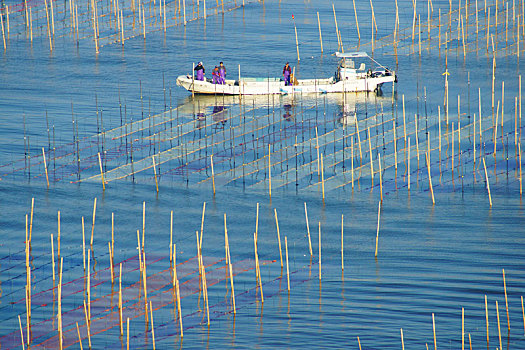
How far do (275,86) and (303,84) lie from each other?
1.13 metres

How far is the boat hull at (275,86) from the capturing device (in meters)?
37.0

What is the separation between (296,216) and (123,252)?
474 cm

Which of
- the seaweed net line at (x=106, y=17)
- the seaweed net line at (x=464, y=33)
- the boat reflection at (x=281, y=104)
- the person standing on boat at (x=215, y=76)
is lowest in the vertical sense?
the boat reflection at (x=281, y=104)

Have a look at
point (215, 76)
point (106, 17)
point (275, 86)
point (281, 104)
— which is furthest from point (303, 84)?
point (106, 17)

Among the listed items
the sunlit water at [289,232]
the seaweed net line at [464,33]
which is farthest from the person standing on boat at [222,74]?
the seaweed net line at [464,33]

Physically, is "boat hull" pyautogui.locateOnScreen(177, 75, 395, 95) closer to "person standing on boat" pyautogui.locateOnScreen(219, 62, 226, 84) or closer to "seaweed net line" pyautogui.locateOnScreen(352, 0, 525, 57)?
"person standing on boat" pyautogui.locateOnScreen(219, 62, 226, 84)

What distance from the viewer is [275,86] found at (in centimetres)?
3697

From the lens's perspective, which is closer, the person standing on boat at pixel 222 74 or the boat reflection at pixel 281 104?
the boat reflection at pixel 281 104

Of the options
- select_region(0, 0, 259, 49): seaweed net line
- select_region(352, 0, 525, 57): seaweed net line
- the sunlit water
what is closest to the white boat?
the sunlit water

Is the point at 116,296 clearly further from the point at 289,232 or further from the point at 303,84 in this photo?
the point at 303,84

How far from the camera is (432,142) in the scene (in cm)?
3092

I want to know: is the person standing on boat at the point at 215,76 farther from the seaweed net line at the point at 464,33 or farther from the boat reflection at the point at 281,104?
the seaweed net line at the point at 464,33

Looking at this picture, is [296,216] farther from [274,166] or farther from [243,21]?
[243,21]

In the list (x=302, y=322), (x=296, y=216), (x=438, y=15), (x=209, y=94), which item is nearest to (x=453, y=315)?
(x=302, y=322)
